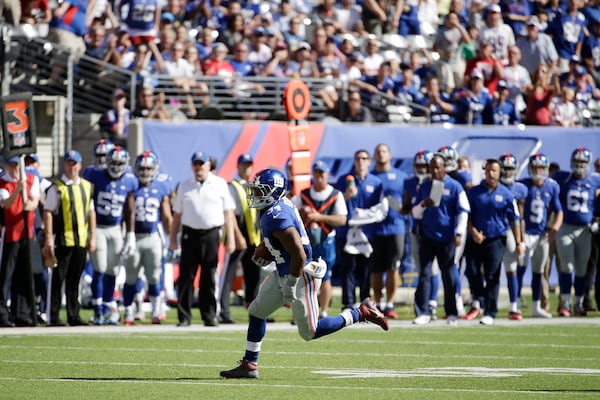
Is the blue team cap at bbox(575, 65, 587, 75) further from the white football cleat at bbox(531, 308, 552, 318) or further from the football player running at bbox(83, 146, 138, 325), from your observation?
the football player running at bbox(83, 146, 138, 325)

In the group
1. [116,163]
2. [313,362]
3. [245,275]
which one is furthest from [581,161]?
[313,362]

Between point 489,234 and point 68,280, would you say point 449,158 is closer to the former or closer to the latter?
point 489,234

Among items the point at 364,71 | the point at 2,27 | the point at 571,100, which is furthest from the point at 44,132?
the point at 571,100

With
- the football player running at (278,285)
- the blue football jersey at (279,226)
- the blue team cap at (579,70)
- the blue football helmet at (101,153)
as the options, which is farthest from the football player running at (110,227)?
the blue team cap at (579,70)

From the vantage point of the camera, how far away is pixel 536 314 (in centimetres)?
1784

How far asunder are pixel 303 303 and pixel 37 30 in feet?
39.5

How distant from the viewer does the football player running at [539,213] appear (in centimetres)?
1822

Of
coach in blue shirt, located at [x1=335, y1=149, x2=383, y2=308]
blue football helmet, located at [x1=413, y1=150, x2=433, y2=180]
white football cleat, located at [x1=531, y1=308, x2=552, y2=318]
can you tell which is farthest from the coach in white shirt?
white football cleat, located at [x1=531, y1=308, x2=552, y2=318]

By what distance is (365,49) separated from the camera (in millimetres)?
24047

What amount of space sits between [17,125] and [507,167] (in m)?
6.24

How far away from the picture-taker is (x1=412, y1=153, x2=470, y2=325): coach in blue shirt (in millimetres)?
16125

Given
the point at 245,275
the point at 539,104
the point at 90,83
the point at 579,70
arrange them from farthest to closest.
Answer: the point at 579,70, the point at 539,104, the point at 90,83, the point at 245,275

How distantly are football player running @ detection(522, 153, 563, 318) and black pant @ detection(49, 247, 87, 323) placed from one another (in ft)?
19.9

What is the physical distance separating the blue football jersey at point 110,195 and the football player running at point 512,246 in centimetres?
481
